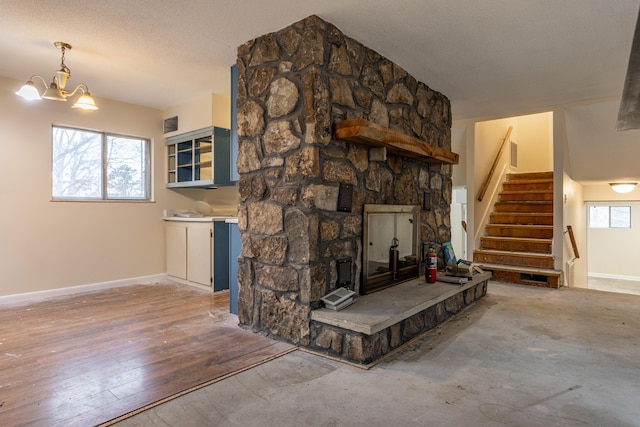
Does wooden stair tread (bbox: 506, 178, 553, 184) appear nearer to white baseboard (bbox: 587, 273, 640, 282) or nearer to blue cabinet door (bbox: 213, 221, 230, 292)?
white baseboard (bbox: 587, 273, 640, 282)

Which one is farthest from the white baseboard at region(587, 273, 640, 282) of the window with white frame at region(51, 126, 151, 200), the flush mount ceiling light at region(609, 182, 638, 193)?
the window with white frame at region(51, 126, 151, 200)

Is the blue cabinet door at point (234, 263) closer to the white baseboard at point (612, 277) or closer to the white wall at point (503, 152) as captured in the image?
the white wall at point (503, 152)

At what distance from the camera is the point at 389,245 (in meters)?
3.45

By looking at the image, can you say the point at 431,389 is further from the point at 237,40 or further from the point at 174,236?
the point at 174,236

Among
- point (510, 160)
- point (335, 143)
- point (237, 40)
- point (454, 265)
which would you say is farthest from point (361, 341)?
point (510, 160)

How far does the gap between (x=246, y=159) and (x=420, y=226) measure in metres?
2.02

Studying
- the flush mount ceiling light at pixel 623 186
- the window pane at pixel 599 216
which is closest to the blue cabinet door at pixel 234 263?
the flush mount ceiling light at pixel 623 186

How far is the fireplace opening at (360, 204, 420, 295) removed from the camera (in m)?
3.08

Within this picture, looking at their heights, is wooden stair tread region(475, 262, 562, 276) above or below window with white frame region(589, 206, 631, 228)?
below

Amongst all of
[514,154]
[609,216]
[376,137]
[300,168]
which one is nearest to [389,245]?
[376,137]

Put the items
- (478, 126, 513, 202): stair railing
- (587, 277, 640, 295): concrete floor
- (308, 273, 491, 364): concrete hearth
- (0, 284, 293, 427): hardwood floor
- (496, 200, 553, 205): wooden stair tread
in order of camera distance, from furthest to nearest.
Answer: (587, 277, 640, 295): concrete floor → (496, 200, 553, 205): wooden stair tread → (478, 126, 513, 202): stair railing → (308, 273, 491, 364): concrete hearth → (0, 284, 293, 427): hardwood floor

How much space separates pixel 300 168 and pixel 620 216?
9.37 m

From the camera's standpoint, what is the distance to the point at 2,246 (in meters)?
3.98

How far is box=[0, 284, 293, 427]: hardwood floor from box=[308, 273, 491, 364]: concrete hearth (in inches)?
14.4
